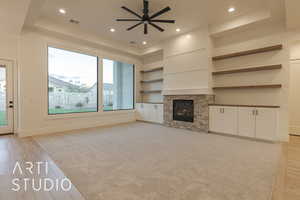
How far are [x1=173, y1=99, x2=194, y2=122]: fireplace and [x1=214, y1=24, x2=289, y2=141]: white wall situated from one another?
3.15 feet

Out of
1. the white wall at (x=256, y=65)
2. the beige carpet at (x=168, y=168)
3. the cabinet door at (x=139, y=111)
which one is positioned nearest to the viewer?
the beige carpet at (x=168, y=168)

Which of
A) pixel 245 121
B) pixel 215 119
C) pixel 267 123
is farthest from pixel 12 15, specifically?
pixel 267 123

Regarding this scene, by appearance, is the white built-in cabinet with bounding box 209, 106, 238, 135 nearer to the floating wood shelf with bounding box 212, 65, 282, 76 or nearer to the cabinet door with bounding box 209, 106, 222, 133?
the cabinet door with bounding box 209, 106, 222, 133

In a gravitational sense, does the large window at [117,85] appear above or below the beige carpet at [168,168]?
above

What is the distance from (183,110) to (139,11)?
348cm

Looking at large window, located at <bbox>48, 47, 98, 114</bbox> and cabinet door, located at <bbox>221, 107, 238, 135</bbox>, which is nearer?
cabinet door, located at <bbox>221, 107, 238, 135</bbox>

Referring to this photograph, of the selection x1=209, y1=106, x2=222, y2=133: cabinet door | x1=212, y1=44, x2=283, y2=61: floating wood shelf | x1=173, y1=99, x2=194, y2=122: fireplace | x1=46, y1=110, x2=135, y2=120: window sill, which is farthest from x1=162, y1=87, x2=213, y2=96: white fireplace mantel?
x1=46, y1=110, x2=135, y2=120: window sill

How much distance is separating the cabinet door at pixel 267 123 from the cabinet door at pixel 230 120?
→ 1.72ft

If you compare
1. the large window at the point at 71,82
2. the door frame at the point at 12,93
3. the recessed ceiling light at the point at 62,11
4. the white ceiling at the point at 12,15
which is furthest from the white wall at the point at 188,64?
the door frame at the point at 12,93

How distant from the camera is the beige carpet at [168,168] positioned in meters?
1.84

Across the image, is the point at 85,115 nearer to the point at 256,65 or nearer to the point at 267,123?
the point at 267,123

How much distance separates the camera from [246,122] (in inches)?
170

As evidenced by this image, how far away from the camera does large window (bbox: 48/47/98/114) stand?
5129mm

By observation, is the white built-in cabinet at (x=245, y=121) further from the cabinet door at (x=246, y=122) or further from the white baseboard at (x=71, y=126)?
the white baseboard at (x=71, y=126)
